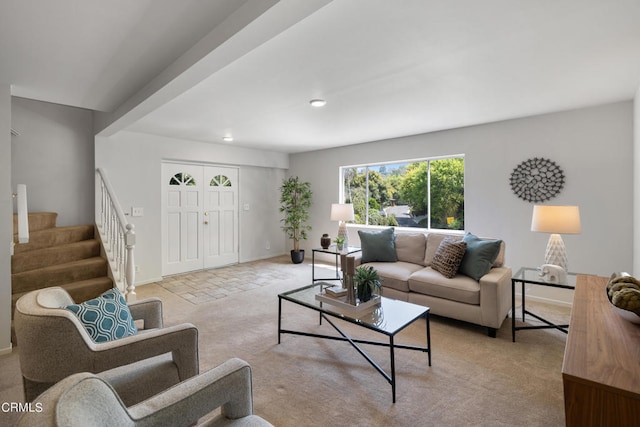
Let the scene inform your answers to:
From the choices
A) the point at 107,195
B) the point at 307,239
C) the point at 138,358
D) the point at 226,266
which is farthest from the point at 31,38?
the point at 307,239

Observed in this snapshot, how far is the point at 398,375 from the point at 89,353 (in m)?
1.88

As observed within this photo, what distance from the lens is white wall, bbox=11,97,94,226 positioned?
3.96 metres

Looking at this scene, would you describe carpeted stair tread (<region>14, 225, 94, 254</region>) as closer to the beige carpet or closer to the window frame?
the beige carpet

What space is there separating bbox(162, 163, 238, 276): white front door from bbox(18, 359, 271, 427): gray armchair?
→ 4.48 metres

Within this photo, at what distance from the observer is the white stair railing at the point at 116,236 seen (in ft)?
10.4

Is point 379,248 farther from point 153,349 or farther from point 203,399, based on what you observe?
point 203,399

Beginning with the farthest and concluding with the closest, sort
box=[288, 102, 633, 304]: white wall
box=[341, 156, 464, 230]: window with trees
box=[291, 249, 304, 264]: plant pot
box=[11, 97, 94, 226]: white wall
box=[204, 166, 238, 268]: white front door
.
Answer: box=[291, 249, 304, 264]: plant pot < box=[204, 166, 238, 268]: white front door < box=[341, 156, 464, 230]: window with trees < box=[11, 97, 94, 226]: white wall < box=[288, 102, 633, 304]: white wall

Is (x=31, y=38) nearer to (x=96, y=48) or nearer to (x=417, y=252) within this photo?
(x=96, y=48)

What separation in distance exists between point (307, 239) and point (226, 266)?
1.73 m

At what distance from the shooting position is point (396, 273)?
346cm

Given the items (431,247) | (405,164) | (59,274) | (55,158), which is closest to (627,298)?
(431,247)

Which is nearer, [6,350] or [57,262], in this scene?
[6,350]

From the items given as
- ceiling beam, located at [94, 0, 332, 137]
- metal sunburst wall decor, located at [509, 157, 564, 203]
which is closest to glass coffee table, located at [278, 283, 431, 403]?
ceiling beam, located at [94, 0, 332, 137]

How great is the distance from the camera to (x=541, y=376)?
218 cm
